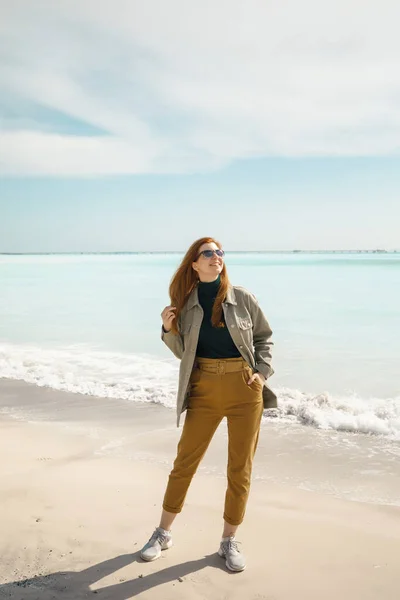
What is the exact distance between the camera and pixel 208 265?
335 cm

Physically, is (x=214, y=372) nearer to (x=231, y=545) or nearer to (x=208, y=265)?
(x=208, y=265)

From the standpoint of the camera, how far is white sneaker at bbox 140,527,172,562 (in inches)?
134

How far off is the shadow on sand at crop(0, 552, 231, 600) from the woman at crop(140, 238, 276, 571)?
0.16 meters

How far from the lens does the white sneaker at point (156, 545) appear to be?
3.39 metres

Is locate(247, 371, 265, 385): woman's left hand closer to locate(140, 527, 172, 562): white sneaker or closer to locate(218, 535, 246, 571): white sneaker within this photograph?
locate(218, 535, 246, 571): white sneaker

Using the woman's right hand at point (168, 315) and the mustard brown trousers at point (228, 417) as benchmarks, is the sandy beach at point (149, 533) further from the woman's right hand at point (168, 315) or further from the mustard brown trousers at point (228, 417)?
the woman's right hand at point (168, 315)

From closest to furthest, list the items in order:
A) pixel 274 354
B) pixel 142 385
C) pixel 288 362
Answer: pixel 142 385
pixel 288 362
pixel 274 354

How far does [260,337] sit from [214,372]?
45cm

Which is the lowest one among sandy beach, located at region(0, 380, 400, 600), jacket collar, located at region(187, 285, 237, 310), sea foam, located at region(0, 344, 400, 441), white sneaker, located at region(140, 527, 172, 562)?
sea foam, located at region(0, 344, 400, 441)

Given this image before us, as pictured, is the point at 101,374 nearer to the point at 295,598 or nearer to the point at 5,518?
the point at 5,518

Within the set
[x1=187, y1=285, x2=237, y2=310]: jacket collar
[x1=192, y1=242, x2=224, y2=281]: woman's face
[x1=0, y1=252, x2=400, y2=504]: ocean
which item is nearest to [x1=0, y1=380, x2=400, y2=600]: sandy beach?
[x1=0, y1=252, x2=400, y2=504]: ocean

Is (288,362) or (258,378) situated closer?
(258,378)

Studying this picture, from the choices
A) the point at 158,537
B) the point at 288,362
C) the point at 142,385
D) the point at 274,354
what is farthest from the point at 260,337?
the point at 274,354

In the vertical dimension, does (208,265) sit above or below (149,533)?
above
